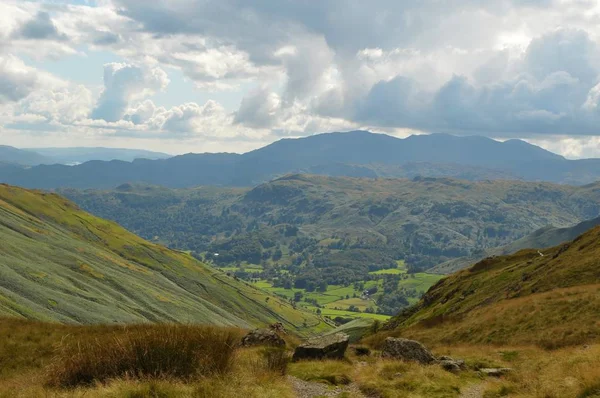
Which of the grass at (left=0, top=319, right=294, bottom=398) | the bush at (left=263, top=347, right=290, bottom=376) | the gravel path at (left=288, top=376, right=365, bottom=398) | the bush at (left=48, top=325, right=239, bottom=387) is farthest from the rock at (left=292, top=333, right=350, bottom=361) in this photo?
the bush at (left=48, top=325, right=239, bottom=387)

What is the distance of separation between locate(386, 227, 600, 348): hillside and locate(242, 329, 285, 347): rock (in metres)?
19.3

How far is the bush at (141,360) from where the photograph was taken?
51.2ft

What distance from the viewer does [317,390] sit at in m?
19.5

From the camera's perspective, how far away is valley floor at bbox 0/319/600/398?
13820 millimetres

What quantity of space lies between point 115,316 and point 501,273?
211 feet

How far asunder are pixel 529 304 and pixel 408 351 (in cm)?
2040

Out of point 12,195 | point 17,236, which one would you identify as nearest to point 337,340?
point 17,236

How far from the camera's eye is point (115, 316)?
7612 centimetres

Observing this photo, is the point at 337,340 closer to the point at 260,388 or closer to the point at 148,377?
the point at 260,388

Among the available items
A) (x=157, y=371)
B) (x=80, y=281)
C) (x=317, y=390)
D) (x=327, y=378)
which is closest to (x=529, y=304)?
(x=327, y=378)

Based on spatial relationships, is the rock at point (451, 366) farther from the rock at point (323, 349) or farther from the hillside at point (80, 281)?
the hillside at point (80, 281)

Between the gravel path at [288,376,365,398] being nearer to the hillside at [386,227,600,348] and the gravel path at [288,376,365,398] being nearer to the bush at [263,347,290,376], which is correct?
the bush at [263,347,290,376]

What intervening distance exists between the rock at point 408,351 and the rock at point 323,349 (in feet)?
9.90

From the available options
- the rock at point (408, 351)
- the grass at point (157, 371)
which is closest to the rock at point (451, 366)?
the rock at point (408, 351)
